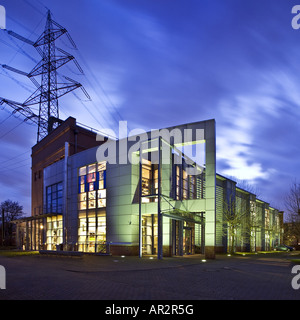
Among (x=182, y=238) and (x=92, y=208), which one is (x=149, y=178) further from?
(x=92, y=208)

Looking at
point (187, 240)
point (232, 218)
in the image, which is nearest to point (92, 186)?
point (187, 240)

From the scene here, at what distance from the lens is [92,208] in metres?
29.9

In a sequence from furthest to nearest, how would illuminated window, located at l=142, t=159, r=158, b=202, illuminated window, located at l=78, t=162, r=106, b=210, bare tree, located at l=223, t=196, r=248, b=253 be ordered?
bare tree, located at l=223, t=196, r=248, b=253, illuminated window, located at l=78, t=162, r=106, b=210, illuminated window, located at l=142, t=159, r=158, b=202

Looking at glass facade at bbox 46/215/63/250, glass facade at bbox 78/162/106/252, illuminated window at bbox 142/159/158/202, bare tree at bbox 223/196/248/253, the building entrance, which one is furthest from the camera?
glass facade at bbox 46/215/63/250

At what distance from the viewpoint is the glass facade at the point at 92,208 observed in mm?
28875

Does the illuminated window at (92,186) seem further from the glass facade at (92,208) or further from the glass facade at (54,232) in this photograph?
the glass facade at (54,232)

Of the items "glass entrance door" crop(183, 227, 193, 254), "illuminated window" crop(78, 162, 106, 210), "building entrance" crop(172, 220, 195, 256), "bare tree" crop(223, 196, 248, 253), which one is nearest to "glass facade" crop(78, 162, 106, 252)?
"illuminated window" crop(78, 162, 106, 210)

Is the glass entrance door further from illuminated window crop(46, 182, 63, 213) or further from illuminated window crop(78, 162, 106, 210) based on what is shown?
illuminated window crop(46, 182, 63, 213)

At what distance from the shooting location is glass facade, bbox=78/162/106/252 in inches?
1137

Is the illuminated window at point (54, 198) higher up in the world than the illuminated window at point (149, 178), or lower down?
lower down

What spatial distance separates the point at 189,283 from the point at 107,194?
58.8ft

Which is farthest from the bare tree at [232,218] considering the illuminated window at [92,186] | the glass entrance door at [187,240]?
the illuminated window at [92,186]

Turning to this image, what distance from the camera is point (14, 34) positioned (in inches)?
1795
